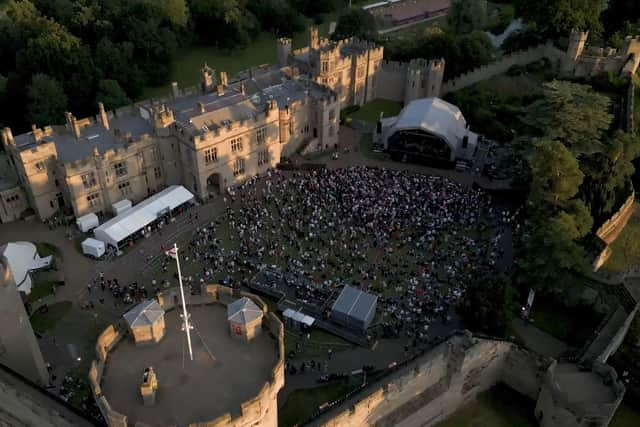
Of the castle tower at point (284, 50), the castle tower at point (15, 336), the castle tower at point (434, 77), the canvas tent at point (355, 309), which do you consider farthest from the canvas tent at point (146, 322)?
the castle tower at point (434, 77)

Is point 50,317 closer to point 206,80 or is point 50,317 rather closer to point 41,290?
point 41,290

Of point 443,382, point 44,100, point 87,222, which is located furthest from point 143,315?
point 44,100

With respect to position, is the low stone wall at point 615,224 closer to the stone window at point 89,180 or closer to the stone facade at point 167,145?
the stone facade at point 167,145

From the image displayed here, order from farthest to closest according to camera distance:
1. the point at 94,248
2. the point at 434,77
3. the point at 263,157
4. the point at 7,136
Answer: the point at 434,77, the point at 263,157, the point at 7,136, the point at 94,248

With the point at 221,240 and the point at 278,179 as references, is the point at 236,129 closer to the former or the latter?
the point at 278,179

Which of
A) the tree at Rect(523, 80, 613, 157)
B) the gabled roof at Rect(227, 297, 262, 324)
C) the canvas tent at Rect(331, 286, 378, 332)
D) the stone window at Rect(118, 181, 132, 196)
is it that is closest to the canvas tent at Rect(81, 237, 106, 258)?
the stone window at Rect(118, 181, 132, 196)

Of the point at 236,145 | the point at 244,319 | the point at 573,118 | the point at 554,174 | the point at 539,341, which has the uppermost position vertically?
the point at 244,319

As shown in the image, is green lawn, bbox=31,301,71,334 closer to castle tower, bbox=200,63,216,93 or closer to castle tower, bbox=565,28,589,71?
castle tower, bbox=200,63,216,93
